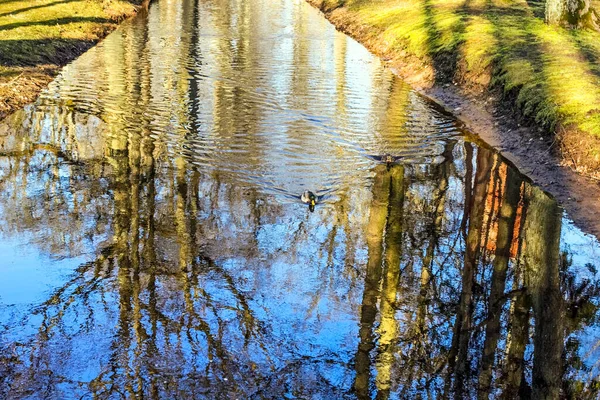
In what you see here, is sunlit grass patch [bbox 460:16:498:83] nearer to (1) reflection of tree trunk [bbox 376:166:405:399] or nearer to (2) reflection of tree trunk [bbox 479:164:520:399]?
(2) reflection of tree trunk [bbox 479:164:520:399]

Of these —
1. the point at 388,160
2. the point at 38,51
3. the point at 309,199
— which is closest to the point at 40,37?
the point at 38,51

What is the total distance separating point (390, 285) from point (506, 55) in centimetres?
1217

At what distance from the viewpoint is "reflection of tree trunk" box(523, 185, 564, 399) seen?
755cm

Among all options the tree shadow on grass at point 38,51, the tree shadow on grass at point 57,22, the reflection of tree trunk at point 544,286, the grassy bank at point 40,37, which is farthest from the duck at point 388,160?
the tree shadow on grass at point 57,22

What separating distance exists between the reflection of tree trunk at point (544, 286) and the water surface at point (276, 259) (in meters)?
0.03

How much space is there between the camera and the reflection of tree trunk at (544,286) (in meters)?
7.55

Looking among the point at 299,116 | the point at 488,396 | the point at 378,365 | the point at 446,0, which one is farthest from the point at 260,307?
the point at 446,0

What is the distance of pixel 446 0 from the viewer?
31.2 metres

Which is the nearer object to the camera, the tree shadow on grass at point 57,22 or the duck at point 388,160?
the duck at point 388,160

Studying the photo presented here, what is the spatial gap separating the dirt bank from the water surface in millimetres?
488

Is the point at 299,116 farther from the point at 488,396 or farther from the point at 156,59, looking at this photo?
the point at 488,396

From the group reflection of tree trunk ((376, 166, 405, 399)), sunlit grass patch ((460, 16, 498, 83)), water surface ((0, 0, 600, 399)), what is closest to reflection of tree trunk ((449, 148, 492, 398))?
water surface ((0, 0, 600, 399))

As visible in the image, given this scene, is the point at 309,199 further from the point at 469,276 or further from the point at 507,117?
the point at 507,117

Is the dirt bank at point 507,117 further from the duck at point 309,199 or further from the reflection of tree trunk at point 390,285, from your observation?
the duck at point 309,199
